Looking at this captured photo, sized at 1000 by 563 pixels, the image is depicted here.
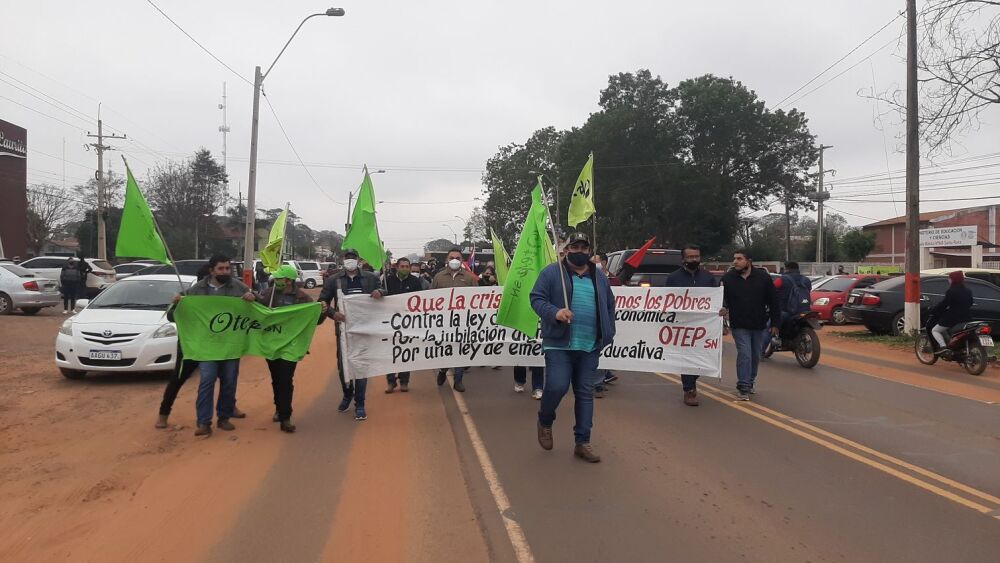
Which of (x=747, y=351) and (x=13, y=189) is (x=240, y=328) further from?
(x=13, y=189)

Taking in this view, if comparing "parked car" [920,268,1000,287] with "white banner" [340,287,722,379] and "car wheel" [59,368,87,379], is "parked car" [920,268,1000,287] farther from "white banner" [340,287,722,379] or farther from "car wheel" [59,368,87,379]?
"car wheel" [59,368,87,379]

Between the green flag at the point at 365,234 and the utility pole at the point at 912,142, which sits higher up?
the utility pole at the point at 912,142

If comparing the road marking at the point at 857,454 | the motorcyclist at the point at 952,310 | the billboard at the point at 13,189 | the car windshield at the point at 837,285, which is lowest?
the road marking at the point at 857,454

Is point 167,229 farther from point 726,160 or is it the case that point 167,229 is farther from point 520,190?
point 726,160

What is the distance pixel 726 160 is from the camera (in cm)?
4578

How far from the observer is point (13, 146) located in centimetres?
4072

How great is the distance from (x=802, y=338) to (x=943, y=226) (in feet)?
149

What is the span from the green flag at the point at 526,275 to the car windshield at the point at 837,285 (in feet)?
56.1

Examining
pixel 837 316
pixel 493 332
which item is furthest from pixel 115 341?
pixel 837 316

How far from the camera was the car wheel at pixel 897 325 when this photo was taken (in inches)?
618

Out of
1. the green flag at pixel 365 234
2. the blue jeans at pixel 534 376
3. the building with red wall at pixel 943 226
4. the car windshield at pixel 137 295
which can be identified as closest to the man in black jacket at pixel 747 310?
the blue jeans at pixel 534 376

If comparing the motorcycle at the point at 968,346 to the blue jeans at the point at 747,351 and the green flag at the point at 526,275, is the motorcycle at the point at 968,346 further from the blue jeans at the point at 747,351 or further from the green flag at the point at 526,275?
the green flag at the point at 526,275

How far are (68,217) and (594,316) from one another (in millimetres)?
66215

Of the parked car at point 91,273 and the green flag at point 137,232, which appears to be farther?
the parked car at point 91,273
